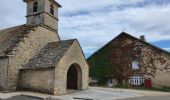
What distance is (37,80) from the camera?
18.4 metres

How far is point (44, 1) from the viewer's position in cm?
2281

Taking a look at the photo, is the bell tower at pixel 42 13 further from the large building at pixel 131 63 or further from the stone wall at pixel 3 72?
the large building at pixel 131 63

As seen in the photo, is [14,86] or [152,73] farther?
[152,73]

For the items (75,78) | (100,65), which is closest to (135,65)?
(100,65)

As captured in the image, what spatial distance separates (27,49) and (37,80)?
3.14m

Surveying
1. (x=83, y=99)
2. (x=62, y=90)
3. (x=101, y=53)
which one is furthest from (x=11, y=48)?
(x=101, y=53)

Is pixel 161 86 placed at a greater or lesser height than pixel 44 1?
lesser

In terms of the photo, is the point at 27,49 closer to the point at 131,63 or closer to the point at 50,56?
the point at 50,56

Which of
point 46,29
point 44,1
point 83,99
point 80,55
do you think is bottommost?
point 83,99

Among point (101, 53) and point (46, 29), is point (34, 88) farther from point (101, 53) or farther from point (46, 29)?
point (101, 53)

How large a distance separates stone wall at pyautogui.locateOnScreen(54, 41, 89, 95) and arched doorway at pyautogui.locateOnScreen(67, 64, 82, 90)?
0.87 ft

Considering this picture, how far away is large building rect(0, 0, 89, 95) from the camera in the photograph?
18.0 metres

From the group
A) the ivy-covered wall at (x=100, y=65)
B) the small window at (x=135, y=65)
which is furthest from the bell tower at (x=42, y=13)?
the small window at (x=135, y=65)

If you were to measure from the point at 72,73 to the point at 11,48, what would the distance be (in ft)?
19.3
